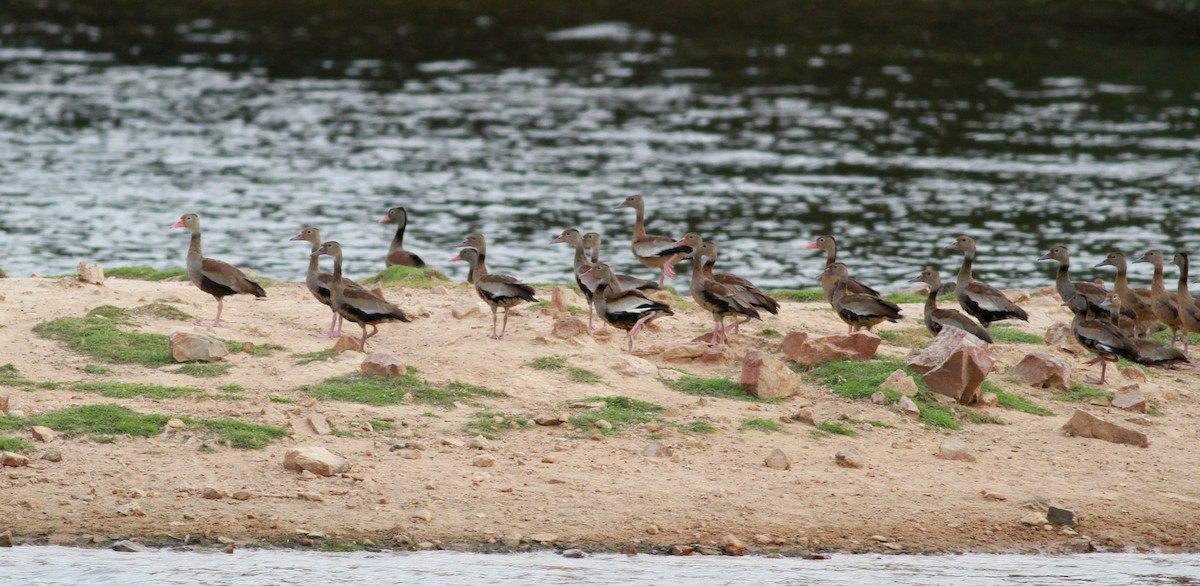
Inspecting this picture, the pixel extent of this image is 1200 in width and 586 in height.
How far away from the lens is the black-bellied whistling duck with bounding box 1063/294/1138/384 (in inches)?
589

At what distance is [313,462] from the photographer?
37.5 feet

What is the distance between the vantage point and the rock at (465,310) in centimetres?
1596

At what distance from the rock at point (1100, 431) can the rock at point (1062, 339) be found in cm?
286

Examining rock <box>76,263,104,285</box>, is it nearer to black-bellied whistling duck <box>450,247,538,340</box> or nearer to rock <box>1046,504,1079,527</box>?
black-bellied whistling duck <box>450,247,538,340</box>

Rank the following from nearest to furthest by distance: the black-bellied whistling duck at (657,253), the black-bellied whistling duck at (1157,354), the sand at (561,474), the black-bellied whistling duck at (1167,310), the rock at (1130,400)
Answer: the sand at (561,474) < the rock at (1130,400) < the black-bellied whistling duck at (1157,354) < the black-bellied whistling duck at (1167,310) < the black-bellied whistling duck at (657,253)

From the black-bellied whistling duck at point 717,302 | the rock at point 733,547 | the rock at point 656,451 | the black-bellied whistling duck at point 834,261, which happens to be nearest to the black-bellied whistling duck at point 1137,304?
the black-bellied whistling duck at point 834,261

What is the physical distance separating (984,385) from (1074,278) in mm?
10254

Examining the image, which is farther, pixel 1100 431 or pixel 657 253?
pixel 657 253

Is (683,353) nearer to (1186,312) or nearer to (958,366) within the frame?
(958,366)

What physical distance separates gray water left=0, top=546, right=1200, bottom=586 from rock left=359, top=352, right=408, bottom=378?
3.10 metres

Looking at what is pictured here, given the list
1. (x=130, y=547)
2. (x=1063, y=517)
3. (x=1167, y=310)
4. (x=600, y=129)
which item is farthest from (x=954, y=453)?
(x=600, y=129)

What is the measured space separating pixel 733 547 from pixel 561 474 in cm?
161

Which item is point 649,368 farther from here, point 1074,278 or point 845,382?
point 1074,278

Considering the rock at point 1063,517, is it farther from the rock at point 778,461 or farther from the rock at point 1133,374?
the rock at point 1133,374
